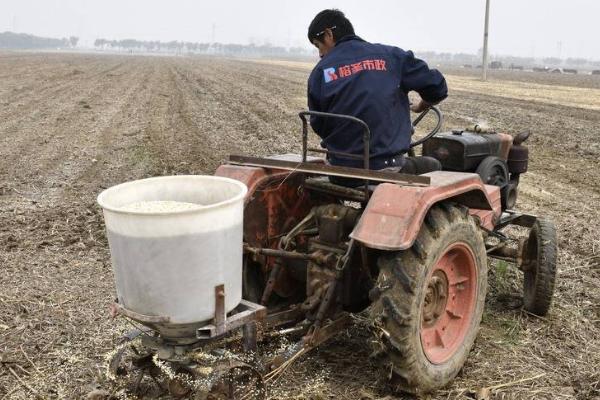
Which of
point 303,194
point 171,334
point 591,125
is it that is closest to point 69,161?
point 303,194

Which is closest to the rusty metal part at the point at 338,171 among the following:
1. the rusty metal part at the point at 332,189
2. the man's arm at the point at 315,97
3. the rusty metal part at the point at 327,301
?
the rusty metal part at the point at 332,189

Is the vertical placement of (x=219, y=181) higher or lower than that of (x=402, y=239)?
higher

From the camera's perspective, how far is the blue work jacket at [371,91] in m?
3.27

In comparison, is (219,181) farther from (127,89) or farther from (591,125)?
(127,89)

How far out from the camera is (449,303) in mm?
3350

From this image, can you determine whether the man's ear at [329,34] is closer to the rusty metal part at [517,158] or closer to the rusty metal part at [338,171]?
the rusty metal part at [338,171]

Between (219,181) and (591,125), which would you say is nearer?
(219,181)

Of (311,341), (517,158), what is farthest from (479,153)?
(311,341)

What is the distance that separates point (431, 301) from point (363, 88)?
123 centimetres

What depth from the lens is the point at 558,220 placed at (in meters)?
6.33

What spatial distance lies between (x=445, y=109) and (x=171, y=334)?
16.1 m

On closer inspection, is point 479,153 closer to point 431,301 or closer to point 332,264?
point 431,301

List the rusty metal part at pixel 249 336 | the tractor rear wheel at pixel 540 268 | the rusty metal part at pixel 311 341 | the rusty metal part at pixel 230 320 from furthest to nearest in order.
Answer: the tractor rear wheel at pixel 540 268 → the rusty metal part at pixel 311 341 → the rusty metal part at pixel 249 336 → the rusty metal part at pixel 230 320

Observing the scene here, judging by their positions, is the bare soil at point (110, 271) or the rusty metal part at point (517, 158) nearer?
the bare soil at point (110, 271)
